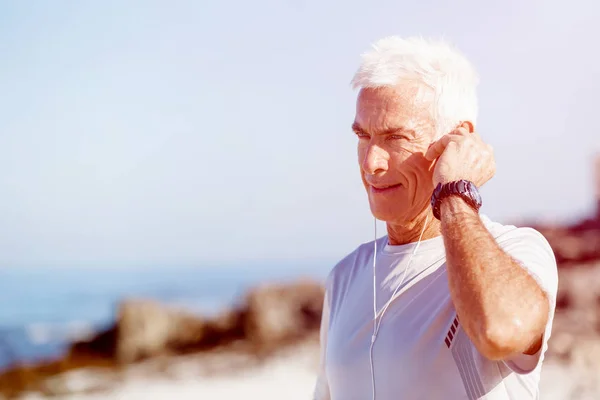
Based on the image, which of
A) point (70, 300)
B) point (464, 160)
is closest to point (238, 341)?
point (464, 160)

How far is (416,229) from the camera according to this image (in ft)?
7.05

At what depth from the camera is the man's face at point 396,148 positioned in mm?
2059

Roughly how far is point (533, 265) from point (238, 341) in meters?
8.32

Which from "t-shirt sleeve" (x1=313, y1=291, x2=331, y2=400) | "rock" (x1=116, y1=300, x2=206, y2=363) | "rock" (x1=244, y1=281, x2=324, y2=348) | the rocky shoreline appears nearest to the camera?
"t-shirt sleeve" (x1=313, y1=291, x2=331, y2=400)

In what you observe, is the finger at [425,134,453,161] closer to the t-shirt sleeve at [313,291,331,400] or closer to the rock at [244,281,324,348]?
the t-shirt sleeve at [313,291,331,400]

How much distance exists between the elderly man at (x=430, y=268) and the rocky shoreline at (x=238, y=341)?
3.73 m

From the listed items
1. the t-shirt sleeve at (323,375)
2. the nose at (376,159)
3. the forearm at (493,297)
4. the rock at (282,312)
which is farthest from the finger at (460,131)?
the rock at (282,312)

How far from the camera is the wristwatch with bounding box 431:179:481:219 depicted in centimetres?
178

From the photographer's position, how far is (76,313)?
2611cm

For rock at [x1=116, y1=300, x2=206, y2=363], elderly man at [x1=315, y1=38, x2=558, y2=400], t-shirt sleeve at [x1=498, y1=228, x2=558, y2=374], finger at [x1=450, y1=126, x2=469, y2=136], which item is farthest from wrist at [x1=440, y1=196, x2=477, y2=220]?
rock at [x1=116, y1=300, x2=206, y2=363]

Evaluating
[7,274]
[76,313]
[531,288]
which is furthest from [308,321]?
[7,274]

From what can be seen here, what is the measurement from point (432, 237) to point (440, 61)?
51 centimetres

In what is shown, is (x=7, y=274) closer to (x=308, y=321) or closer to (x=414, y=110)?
(x=308, y=321)

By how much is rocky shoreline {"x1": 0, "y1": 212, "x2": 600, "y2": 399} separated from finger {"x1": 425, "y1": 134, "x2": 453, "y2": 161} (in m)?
3.88
